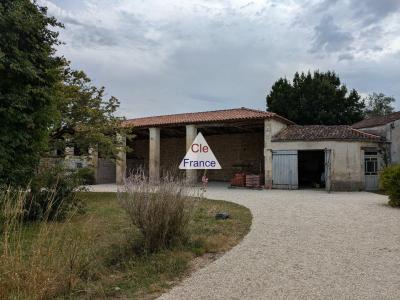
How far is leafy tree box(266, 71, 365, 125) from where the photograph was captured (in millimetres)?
34688

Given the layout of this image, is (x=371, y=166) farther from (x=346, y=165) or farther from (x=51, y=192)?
(x=51, y=192)

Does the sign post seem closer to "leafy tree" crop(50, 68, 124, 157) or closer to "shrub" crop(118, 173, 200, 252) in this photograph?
"shrub" crop(118, 173, 200, 252)

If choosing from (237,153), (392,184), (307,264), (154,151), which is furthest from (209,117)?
(307,264)

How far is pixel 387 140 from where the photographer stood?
21.2 meters

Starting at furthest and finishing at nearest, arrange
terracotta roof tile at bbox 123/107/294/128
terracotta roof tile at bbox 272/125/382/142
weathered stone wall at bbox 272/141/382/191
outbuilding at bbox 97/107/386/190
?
1. terracotta roof tile at bbox 123/107/294/128
2. terracotta roof tile at bbox 272/125/382/142
3. outbuilding at bbox 97/107/386/190
4. weathered stone wall at bbox 272/141/382/191

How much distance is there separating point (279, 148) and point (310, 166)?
16.6 feet

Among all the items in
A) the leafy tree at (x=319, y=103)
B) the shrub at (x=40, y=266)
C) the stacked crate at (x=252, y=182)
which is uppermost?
the leafy tree at (x=319, y=103)

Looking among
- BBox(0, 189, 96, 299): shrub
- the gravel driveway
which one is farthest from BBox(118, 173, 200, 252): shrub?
BBox(0, 189, 96, 299): shrub

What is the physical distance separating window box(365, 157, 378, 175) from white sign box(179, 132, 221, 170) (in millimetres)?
14319

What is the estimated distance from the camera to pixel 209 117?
2320 cm

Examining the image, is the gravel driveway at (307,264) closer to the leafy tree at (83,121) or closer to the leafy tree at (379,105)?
the leafy tree at (83,121)

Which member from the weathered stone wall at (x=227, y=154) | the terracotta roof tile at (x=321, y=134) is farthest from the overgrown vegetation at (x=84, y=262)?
the weathered stone wall at (x=227, y=154)

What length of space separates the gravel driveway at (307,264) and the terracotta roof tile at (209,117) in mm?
12592

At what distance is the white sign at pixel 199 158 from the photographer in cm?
856
